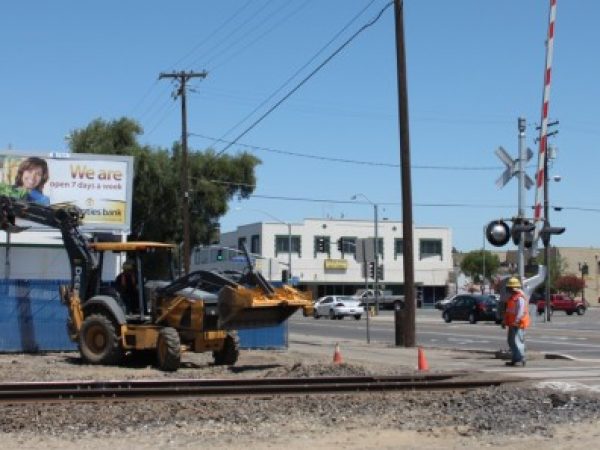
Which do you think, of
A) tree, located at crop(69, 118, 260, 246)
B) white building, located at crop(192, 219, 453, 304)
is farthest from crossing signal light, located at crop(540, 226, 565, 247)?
white building, located at crop(192, 219, 453, 304)

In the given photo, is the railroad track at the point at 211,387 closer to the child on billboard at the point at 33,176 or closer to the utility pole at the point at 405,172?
the utility pole at the point at 405,172

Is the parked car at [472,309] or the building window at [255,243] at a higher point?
the building window at [255,243]

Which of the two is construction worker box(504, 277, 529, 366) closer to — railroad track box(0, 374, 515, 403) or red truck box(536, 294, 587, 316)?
railroad track box(0, 374, 515, 403)

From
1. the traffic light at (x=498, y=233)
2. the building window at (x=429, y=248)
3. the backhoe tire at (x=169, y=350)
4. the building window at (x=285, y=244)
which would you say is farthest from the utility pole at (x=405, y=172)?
the building window at (x=429, y=248)

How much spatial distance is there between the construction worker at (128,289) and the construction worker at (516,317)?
26.0 ft

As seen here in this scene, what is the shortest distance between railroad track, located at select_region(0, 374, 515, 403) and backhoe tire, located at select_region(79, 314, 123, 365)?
4475mm

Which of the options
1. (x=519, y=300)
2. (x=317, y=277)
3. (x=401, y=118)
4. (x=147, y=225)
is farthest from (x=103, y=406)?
(x=317, y=277)

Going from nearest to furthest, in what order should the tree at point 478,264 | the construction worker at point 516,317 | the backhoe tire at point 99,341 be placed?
the backhoe tire at point 99,341, the construction worker at point 516,317, the tree at point 478,264

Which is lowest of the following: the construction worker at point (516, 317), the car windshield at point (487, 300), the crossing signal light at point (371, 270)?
the construction worker at point (516, 317)

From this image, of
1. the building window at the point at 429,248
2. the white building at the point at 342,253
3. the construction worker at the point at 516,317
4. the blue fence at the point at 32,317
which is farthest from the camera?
the building window at the point at 429,248

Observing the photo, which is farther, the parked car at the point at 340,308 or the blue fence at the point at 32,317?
the parked car at the point at 340,308

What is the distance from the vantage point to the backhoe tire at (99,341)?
59.7ft

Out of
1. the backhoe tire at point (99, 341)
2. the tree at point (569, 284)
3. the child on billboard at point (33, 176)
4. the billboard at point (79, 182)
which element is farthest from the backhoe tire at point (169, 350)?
the tree at point (569, 284)

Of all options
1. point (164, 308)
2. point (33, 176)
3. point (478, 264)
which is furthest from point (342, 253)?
point (164, 308)
